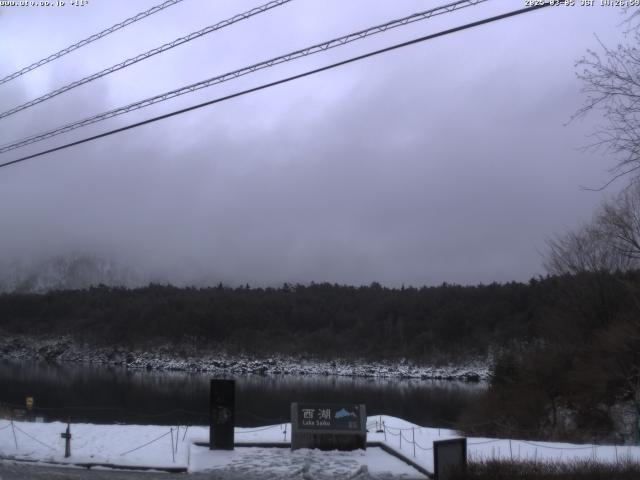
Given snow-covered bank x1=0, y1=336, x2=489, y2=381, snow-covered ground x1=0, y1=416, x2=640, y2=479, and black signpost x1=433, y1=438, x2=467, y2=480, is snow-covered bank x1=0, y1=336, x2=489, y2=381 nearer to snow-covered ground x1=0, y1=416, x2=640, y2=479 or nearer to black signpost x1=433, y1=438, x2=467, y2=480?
snow-covered ground x1=0, y1=416, x2=640, y2=479

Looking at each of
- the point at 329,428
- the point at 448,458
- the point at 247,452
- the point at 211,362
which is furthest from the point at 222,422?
the point at 211,362

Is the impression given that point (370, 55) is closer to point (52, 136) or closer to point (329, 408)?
point (52, 136)

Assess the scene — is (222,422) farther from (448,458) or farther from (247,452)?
(448,458)

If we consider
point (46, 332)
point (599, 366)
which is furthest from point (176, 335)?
point (599, 366)

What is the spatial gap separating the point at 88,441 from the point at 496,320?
131 metres

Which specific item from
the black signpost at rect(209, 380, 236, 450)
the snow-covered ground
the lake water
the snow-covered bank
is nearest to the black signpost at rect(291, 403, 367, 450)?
the snow-covered ground

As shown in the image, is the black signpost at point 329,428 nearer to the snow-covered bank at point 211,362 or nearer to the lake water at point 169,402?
the lake water at point 169,402

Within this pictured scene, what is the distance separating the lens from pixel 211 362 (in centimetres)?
16288

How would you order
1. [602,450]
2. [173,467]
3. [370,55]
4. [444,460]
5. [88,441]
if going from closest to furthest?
[370,55] → [444,460] → [173,467] → [602,450] → [88,441]

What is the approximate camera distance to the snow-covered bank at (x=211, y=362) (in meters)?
142

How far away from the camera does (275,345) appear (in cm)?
17300

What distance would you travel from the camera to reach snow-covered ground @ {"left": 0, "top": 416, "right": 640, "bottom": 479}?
1819 centimetres

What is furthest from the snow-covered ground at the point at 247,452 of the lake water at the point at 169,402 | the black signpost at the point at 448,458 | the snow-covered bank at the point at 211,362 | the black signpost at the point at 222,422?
the snow-covered bank at the point at 211,362

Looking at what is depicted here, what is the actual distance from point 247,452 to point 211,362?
479ft
